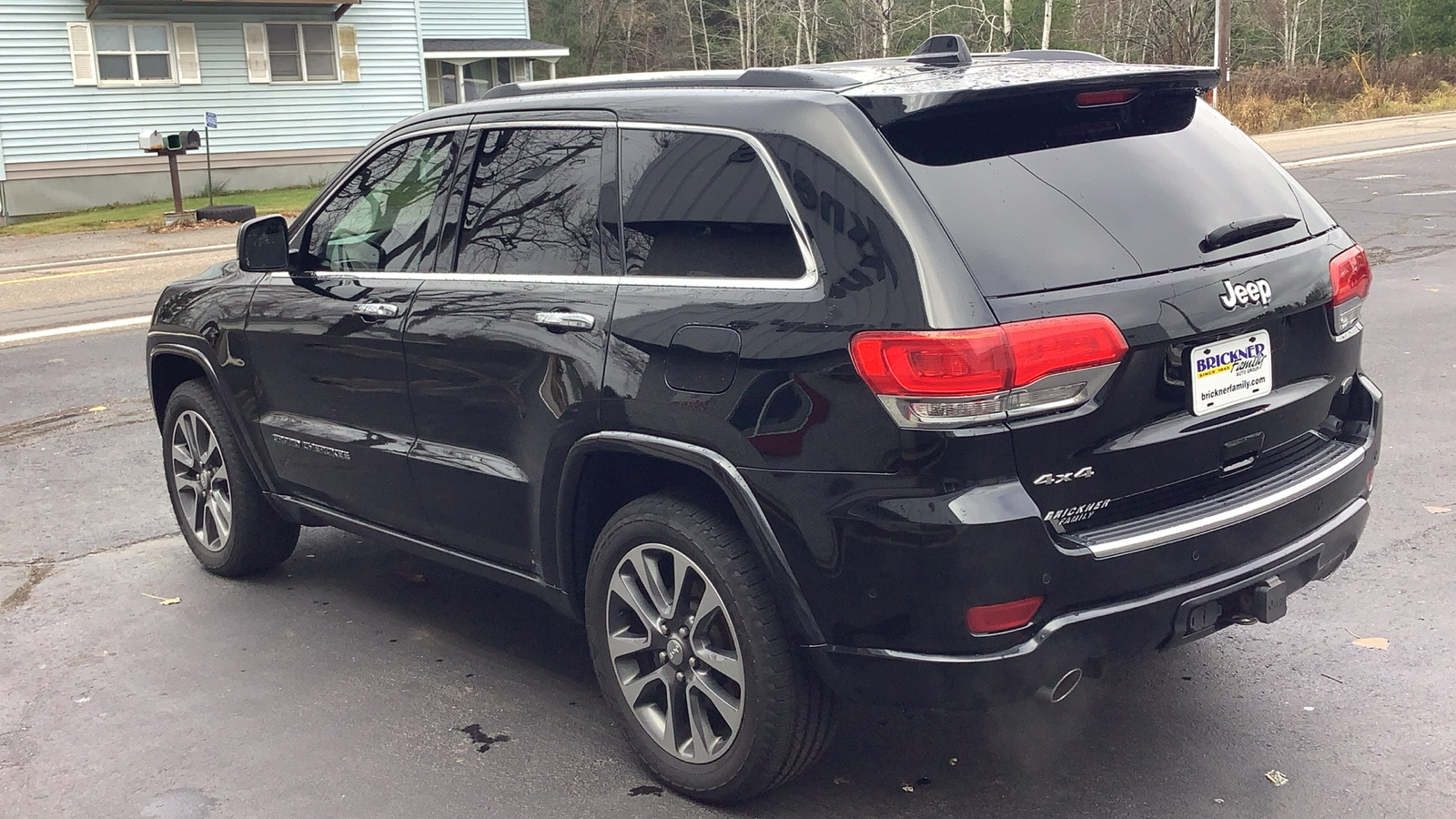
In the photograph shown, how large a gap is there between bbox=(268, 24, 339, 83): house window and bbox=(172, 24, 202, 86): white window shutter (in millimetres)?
1700

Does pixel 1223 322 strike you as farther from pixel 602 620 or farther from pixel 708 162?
pixel 602 620

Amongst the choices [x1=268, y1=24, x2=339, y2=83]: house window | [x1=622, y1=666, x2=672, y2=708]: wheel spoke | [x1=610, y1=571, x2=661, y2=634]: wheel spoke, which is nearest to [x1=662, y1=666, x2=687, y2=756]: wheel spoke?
[x1=622, y1=666, x2=672, y2=708]: wheel spoke

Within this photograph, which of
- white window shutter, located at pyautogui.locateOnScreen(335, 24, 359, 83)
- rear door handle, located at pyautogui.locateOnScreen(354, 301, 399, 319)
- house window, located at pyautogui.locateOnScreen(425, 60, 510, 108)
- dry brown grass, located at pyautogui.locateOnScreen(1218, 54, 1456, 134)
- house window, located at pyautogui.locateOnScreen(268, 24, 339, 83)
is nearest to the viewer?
rear door handle, located at pyautogui.locateOnScreen(354, 301, 399, 319)

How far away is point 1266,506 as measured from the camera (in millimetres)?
3379

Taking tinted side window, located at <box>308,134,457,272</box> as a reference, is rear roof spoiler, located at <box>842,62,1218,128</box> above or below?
above

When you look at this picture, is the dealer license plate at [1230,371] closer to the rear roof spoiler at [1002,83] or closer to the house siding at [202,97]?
the rear roof spoiler at [1002,83]

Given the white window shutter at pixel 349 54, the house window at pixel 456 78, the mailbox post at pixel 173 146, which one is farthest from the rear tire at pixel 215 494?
Answer: the house window at pixel 456 78

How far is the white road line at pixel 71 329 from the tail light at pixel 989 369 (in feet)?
32.2

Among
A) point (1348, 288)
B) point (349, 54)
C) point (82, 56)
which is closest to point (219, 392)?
point (1348, 288)

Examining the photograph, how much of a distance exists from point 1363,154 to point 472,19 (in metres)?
26.3

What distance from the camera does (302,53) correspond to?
30.7 m

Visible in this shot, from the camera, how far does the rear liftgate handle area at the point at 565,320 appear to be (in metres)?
3.71

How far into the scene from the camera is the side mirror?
16.2ft

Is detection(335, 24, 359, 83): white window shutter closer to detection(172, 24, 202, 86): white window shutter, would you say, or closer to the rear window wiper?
detection(172, 24, 202, 86): white window shutter
